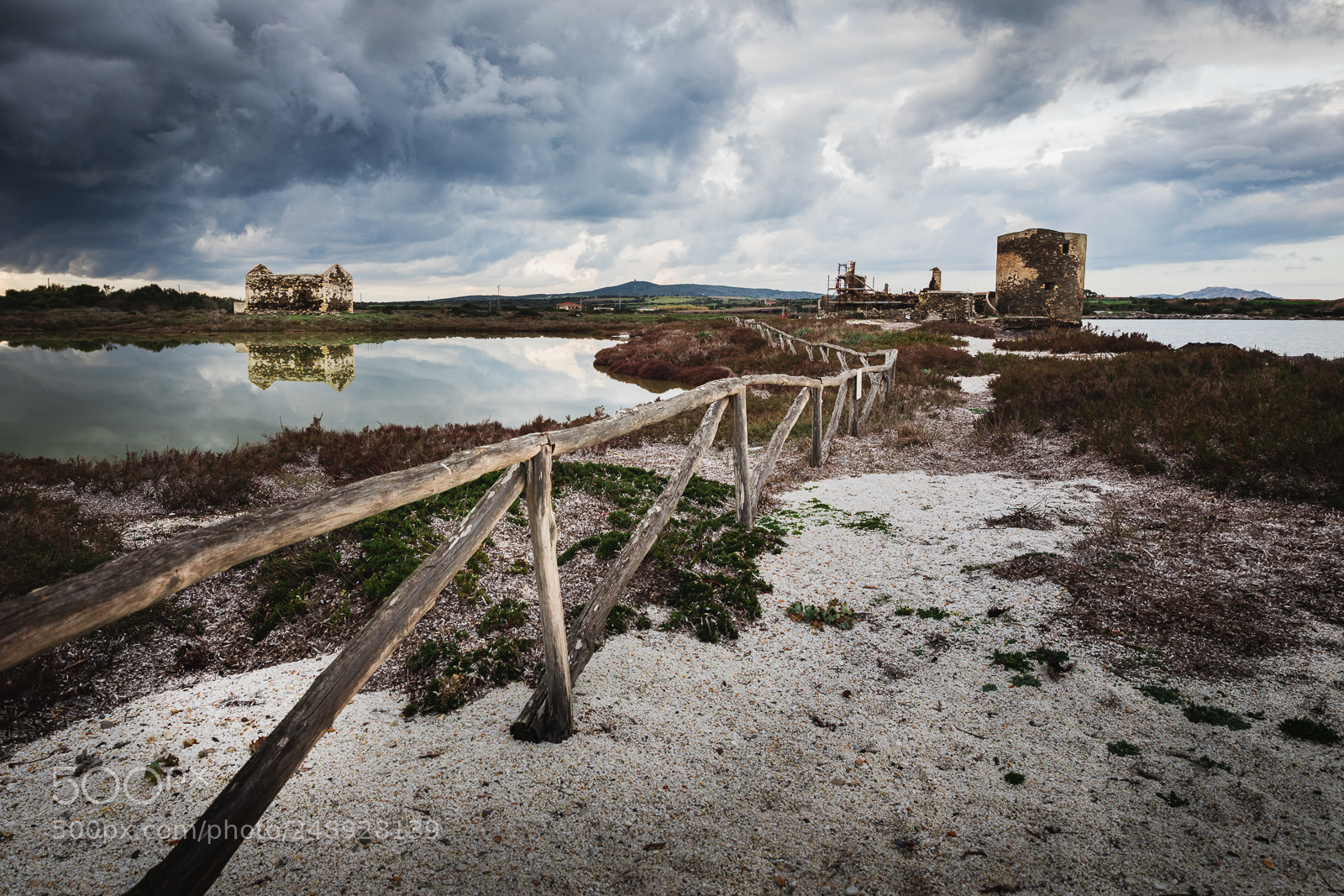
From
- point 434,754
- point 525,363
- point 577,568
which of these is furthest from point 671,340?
point 434,754

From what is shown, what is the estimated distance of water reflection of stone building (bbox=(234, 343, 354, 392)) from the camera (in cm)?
1989

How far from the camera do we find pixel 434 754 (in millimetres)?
3045

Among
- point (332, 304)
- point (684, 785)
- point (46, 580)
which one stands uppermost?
point (332, 304)

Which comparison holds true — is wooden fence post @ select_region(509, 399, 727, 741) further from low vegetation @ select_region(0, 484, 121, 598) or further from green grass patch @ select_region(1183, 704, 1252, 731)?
low vegetation @ select_region(0, 484, 121, 598)

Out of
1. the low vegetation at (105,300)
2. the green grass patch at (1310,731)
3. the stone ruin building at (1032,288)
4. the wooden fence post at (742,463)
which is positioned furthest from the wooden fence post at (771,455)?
the low vegetation at (105,300)

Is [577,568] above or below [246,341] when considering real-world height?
below

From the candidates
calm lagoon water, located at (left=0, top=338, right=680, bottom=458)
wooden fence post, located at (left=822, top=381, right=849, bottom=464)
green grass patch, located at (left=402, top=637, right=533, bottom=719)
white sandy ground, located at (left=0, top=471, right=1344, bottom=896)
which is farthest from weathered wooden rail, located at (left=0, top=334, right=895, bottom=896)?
calm lagoon water, located at (left=0, top=338, right=680, bottom=458)

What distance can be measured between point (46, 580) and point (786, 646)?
5.62 m

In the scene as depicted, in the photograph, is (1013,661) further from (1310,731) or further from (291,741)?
(291,741)

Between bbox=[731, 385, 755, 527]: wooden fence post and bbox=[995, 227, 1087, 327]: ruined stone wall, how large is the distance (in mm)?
31014

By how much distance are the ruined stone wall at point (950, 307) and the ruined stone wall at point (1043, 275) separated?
5.96 ft

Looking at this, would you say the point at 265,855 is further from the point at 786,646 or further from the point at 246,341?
the point at 246,341

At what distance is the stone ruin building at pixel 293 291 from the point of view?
161ft

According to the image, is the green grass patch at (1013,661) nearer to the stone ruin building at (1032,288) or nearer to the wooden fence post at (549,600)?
the wooden fence post at (549,600)
